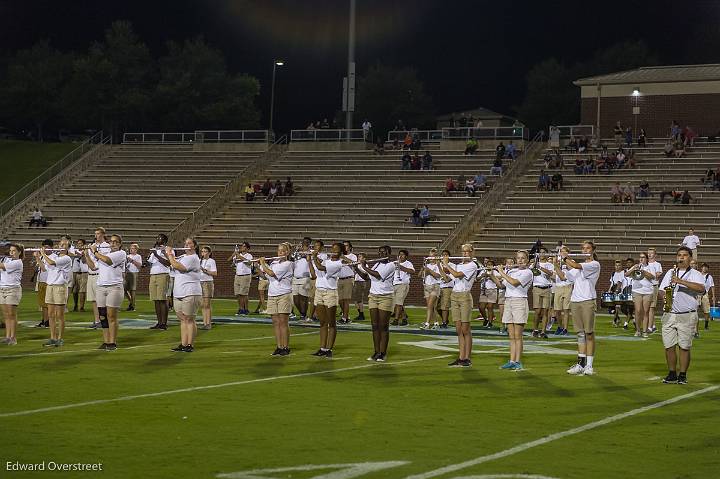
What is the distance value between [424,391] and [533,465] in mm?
4382

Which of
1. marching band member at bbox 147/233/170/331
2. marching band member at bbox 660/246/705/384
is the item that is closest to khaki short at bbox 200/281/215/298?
marching band member at bbox 147/233/170/331

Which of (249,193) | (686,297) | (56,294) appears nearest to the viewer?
(686,297)

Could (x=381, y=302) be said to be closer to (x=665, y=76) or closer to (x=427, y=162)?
(x=427, y=162)

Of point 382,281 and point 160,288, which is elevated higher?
point 382,281

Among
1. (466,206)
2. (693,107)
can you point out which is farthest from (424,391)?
(693,107)

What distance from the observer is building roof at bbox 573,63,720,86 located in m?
46.2

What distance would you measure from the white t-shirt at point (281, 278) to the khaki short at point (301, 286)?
738 centimetres

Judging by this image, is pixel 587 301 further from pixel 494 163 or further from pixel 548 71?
pixel 548 71

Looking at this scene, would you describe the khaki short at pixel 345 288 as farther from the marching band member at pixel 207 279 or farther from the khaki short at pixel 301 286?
the marching band member at pixel 207 279

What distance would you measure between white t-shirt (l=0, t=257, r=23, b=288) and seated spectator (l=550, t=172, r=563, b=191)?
25.4 m

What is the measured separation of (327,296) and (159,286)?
5.84m

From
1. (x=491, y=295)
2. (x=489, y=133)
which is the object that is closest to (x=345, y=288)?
(x=491, y=295)

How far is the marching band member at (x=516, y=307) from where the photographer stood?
52.9 feet

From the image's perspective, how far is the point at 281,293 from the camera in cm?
1723
